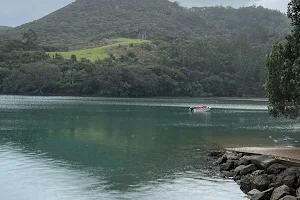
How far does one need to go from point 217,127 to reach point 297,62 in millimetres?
31985

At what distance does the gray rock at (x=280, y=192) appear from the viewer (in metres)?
19.7

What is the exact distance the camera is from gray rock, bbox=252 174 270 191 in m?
22.5

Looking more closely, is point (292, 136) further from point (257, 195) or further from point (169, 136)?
point (257, 195)

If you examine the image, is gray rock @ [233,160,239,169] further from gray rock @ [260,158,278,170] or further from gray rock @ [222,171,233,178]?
gray rock @ [260,158,278,170]

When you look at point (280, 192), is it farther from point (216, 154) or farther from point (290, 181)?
point (216, 154)

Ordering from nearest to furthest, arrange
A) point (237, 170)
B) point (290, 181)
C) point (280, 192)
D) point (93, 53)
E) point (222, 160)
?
point (280, 192) < point (290, 181) < point (237, 170) < point (222, 160) < point (93, 53)

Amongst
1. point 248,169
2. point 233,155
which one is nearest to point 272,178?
point 248,169

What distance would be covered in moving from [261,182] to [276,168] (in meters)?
2.19

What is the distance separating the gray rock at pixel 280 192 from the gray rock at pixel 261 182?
195cm

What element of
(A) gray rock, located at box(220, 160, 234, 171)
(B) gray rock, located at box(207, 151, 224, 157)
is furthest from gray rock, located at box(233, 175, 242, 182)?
(B) gray rock, located at box(207, 151, 224, 157)

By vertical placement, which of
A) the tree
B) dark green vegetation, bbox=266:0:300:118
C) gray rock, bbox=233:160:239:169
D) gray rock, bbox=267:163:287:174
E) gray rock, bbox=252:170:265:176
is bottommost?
gray rock, bbox=233:160:239:169

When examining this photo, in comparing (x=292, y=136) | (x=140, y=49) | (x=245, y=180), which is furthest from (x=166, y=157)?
(x=140, y=49)

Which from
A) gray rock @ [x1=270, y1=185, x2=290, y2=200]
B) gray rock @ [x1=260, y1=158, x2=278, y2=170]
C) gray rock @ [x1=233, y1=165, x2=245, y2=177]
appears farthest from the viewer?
gray rock @ [x1=233, y1=165, x2=245, y2=177]

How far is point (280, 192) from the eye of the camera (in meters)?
19.9
